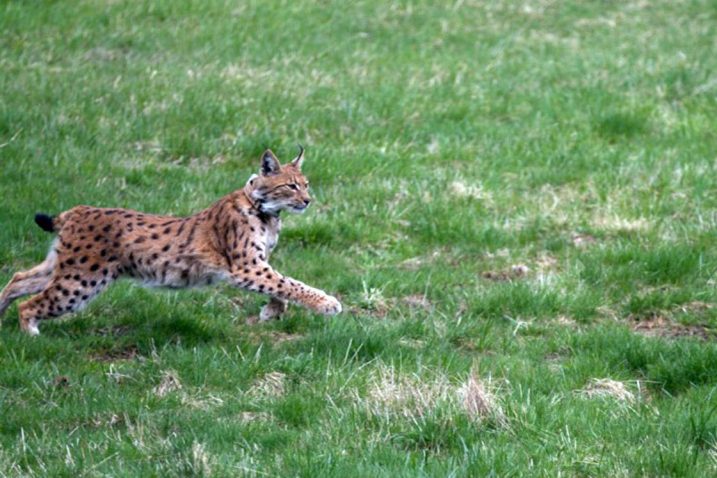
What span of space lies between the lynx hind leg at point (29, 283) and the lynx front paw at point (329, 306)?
1797mm

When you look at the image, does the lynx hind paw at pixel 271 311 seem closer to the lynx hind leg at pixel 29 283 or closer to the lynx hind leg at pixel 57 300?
the lynx hind leg at pixel 57 300

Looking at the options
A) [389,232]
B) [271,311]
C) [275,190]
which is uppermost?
[275,190]

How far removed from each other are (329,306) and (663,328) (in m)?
2.28

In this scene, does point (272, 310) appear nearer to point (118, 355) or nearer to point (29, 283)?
point (118, 355)

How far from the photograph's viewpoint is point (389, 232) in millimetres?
10789

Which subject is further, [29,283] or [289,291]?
[29,283]

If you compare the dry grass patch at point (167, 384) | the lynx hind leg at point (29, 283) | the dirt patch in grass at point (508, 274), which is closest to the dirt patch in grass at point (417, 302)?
the dirt patch in grass at point (508, 274)

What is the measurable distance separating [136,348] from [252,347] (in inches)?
29.4

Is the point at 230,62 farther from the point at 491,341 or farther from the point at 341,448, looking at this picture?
the point at 341,448

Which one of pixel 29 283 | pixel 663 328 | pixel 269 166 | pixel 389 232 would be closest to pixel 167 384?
pixel 29 283

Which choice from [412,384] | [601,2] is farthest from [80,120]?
[601,2]

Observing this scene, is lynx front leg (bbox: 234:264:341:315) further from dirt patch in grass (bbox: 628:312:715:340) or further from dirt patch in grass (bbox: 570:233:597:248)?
dirt patch in grass (bbox: 570:233:597:248)

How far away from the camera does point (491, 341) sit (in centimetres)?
869

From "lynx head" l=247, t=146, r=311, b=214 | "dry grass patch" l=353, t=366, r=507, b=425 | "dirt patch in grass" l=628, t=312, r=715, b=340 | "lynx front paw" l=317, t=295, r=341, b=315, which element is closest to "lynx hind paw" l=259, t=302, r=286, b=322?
"lynx front paw" l=317, t=295, r=341, b=315
